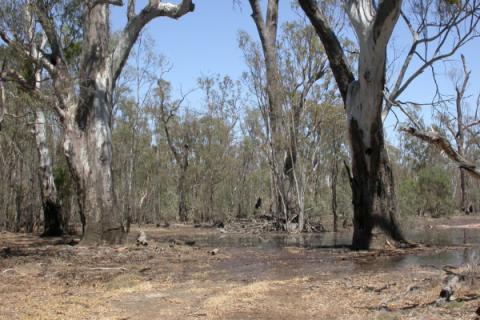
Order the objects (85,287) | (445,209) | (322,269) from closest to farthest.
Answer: (85,287)
(322,269)
(445,209)

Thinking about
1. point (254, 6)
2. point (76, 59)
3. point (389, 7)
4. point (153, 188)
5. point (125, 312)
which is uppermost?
point (254, 6)

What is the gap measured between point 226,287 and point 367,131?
19.3 ft

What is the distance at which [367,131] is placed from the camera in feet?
34.1

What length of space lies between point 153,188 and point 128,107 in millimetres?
6044

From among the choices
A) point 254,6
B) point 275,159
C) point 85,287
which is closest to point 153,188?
point 275,159

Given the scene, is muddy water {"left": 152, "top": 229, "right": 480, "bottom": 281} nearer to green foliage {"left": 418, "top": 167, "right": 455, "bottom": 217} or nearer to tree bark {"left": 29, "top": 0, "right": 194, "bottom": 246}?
tree bark {"left": 29, "top": 0, "right": 194, "bottom": 246}

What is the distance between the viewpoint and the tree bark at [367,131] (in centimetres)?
1000

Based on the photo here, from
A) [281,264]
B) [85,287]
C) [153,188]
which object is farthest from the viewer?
[153,188]

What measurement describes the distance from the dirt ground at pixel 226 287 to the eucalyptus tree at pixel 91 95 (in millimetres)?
1382

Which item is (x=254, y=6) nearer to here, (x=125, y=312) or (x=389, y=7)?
(x=389, y=7)

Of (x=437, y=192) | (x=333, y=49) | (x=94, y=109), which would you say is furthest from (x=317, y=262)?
(x=437, y=192)

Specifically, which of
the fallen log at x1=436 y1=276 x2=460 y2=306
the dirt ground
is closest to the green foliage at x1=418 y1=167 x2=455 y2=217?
the dirt ground

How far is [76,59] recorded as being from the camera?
15.3 meters

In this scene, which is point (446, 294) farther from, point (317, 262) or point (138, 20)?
point (138, 20)
